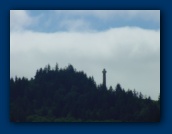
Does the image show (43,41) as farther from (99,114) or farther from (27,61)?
(99,114)

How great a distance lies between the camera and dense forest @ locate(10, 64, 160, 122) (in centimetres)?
991

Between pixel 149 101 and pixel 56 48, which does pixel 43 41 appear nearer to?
pixel 56 48

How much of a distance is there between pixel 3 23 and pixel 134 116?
1660mm

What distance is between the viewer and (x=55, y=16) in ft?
32.5

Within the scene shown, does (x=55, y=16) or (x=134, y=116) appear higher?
(x=55, y=16)

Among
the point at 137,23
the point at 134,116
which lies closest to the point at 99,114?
the point at 134,116

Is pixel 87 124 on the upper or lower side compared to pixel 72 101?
lower

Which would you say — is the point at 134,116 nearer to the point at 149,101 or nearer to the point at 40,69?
the point at 149,101

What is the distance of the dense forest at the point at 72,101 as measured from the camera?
991 centimetres

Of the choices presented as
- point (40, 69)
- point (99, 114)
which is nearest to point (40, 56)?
point (40, 69)

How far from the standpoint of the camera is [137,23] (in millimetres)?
9898

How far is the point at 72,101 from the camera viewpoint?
996cm

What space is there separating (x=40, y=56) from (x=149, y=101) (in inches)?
47.9

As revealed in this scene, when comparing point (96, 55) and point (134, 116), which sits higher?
point (96, 55)
